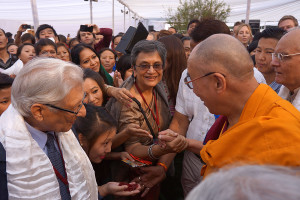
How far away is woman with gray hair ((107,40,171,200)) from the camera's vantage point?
2143mm

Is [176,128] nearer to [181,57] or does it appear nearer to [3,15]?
[181,57]

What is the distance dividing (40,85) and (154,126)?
127 cm

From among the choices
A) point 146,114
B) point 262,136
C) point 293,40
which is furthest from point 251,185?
point 146,114

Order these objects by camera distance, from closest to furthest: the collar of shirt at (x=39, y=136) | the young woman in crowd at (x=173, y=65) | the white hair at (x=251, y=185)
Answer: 1. the white hair at (x=251, y=185)
2. the collar of shirt at (x=39, y=136)
3. the young woman in crowd at (x=173, y=65)

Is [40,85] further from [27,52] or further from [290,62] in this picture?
[27,52]

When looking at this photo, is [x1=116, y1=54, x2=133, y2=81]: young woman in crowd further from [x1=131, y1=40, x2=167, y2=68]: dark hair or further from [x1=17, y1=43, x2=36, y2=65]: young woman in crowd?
[x1=17, y1=43, x2=36, y2=65]: young woman in crowd

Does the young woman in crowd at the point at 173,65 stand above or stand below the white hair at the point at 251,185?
below

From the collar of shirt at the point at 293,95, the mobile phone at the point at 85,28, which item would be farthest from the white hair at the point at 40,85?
→ the mobile phone at the point at 85,28

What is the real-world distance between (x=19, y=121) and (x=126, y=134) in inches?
37.5

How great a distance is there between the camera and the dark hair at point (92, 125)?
188 centimetres

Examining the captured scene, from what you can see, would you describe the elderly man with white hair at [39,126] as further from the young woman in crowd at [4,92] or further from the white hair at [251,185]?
the white hair at [251,185]

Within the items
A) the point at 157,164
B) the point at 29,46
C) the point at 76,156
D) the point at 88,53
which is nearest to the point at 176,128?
the point at 157,164

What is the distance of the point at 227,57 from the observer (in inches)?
50.7

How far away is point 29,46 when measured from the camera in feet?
12.6
